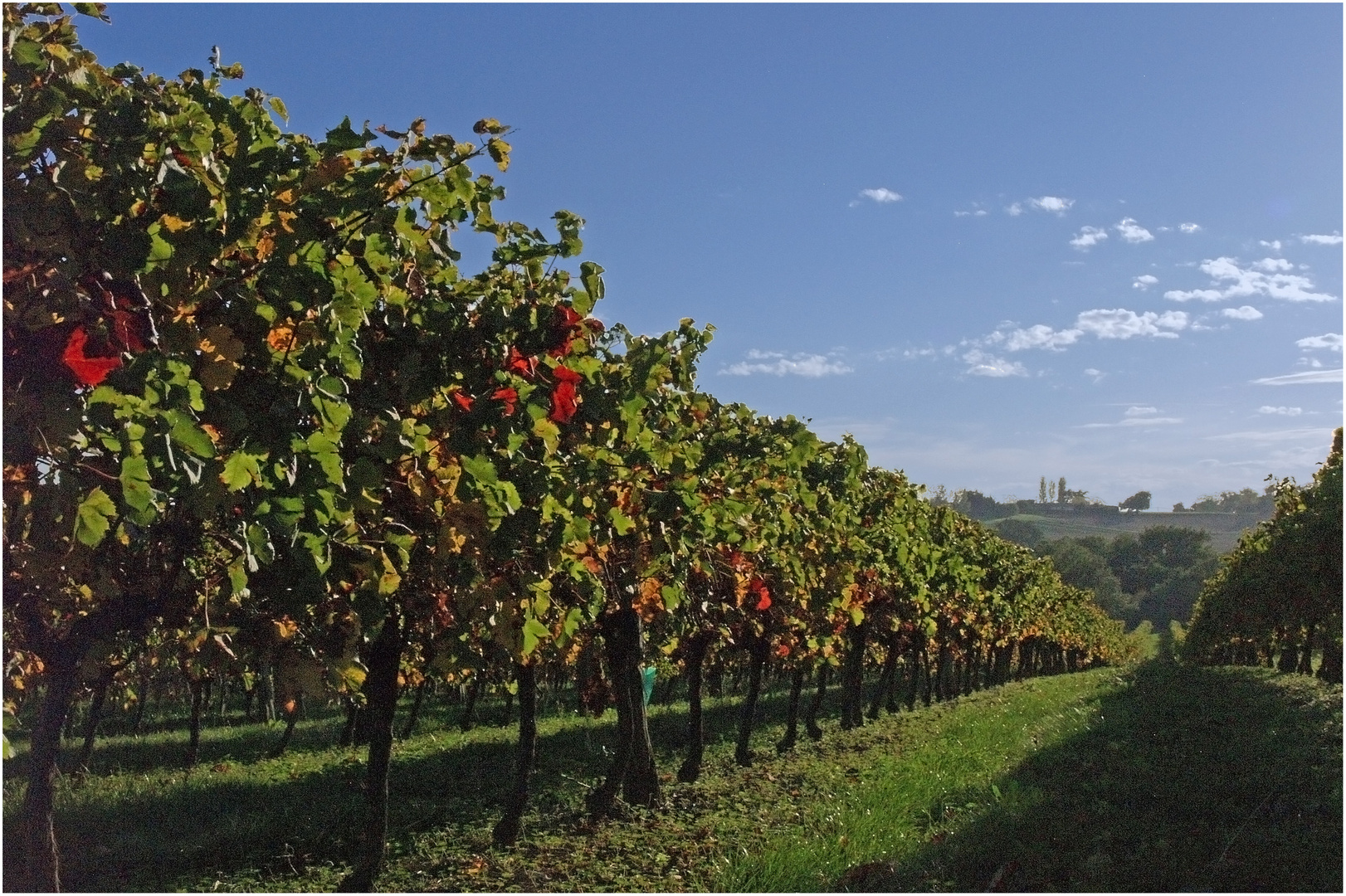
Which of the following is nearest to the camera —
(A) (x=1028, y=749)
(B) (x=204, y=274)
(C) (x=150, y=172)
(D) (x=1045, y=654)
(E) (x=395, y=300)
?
(C) (x=150, y=172)

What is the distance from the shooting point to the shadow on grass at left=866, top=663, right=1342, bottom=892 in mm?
7195

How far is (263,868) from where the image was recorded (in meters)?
10.6

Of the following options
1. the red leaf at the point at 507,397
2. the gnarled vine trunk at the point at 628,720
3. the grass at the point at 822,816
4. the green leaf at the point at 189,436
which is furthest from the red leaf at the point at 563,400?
the gnarled vine trunk at the point at 628,720

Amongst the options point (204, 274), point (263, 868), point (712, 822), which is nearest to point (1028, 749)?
point (712, 822)

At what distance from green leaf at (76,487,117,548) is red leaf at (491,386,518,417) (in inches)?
77.7

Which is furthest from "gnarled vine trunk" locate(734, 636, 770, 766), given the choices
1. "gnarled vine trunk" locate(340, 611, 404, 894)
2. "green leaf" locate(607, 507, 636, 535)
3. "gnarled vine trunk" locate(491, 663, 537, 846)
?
"green leaf" locate(607, 507, 636, 535)

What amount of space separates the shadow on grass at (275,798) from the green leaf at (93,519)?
534cm

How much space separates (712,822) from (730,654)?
1935 cm

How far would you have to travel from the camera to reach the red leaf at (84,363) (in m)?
3.05

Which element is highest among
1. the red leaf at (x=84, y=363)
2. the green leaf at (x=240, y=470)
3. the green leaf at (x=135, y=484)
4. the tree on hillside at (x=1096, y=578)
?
the red leaf at (x=84, y=363)

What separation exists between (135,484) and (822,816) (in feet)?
31.6

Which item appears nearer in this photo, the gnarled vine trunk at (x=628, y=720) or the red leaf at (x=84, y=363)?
the red leaf at (x=84, y=363)

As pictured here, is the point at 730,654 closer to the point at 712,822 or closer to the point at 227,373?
the point at 712,822

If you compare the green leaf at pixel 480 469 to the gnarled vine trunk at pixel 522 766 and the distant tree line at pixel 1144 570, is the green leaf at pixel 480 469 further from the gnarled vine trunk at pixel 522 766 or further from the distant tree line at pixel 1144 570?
the distant tree line at pixel 1144 570
